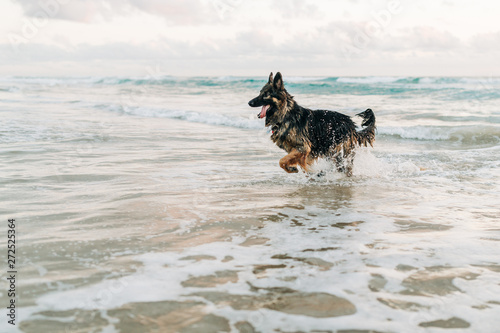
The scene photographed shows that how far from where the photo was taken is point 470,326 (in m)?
2.48

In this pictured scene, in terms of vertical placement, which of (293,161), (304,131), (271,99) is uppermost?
(271,99)

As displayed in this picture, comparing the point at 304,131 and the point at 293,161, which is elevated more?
the point at 304,131


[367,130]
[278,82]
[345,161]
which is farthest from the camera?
[367,130]

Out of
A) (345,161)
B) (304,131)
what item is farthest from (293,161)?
(345,161)

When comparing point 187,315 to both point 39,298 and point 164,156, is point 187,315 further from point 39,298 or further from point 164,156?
point 164,156

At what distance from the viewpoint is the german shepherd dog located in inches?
260

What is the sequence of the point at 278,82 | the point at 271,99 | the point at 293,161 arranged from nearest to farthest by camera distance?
the point at 278,82 → the point at 271,99 → the point at 293,161

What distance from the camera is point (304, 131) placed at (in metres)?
6.84

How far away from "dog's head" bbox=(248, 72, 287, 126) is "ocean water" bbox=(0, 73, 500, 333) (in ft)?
3.57

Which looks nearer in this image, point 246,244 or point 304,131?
point 246,244

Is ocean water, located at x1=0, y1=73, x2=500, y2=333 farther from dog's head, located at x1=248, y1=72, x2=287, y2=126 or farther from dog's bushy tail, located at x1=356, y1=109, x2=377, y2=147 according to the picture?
dog's head, located at x1=248, y1=72, x2=287, y2=126

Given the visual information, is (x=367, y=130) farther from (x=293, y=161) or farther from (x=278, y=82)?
(x=278, y=82)

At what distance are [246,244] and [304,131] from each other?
342 cm

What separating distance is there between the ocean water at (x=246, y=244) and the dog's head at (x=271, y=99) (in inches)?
42.9
